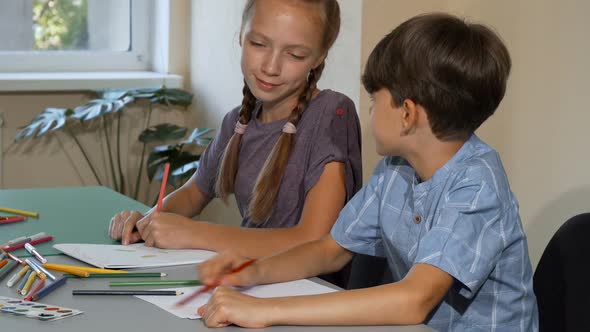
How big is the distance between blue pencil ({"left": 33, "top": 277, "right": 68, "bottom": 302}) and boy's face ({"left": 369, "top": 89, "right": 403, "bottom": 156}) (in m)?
0.54

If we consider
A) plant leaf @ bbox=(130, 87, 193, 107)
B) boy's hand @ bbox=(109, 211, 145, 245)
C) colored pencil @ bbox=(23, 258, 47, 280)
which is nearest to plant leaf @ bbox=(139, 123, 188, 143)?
plant leaf @ bbox=(130, 87, 193, 107)

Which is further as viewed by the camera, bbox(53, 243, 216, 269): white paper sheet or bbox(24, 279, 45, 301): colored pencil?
bbox(53, 243, 216, 269): white paper sheet

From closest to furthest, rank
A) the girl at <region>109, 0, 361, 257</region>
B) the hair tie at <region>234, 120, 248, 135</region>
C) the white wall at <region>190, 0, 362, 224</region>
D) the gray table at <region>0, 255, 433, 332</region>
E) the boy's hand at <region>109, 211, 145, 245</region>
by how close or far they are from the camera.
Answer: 1. the gray table at <region>0, 255, 433, 332</region>
2. the boy's hand at <region>109, 211, 145, 245</region>
3. the girl at <region>109, 0, 361, 257</region>
4. the hair tie at <region>234, 120, 248, 135</region>
5. the white wall at <region>190, 0, 362, 224</region>

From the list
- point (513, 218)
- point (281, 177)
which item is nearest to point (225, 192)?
point (281, 177)

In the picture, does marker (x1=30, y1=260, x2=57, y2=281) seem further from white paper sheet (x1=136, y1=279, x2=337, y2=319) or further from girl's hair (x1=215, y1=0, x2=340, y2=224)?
girl's hair (x1=215, y1=0, x2=340, y2=224)

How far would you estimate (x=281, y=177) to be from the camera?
1.90 meters

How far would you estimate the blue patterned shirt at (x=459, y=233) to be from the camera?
135 cm

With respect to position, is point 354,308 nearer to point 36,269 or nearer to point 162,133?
point 36,269

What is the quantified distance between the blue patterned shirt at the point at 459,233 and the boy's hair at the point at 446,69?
66 mm

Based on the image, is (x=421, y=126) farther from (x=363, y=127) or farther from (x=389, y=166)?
(x=363, y=127)

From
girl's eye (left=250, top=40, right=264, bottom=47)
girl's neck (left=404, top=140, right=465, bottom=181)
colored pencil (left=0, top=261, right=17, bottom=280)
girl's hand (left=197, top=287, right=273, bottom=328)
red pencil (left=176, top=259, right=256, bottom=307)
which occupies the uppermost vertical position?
girl's eye (left=250, top=40, right=264, bottom=47)

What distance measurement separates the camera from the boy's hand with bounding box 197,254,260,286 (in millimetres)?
1413

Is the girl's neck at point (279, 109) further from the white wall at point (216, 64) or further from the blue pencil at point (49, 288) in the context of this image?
the white wall at point (216, 64)

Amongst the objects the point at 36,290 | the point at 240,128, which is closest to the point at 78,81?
the point at 240,128
